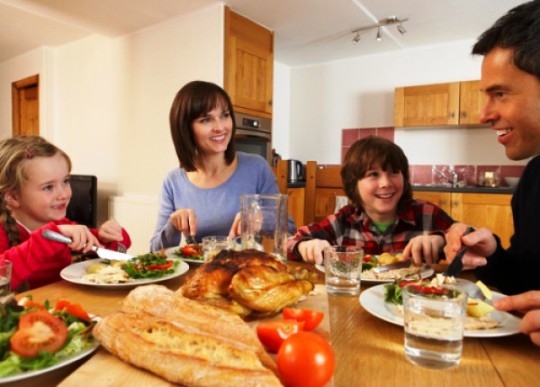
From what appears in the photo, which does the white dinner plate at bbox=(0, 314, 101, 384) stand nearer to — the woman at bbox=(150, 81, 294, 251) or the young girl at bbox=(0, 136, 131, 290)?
the young girl at bbox=(0, 136, 131, 290)

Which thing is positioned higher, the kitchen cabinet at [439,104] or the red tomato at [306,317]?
the kitchen cabinet at [439,104]

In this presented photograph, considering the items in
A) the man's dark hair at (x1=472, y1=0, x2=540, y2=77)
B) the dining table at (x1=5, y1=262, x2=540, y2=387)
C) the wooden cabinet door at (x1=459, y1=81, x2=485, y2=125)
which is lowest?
the dining table at (x1=5, y1=262, x2=540, y2=387)

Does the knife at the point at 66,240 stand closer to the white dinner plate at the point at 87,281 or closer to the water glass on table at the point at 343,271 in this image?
the white dinner plate at the point at 87,281

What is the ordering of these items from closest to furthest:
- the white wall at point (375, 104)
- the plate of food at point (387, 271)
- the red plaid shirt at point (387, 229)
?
the plate of food at point (387, 271), the red plaid shirt at point (387, 229), the white wall at point (375, 104)

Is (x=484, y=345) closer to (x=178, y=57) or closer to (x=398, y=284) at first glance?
(x=398, y=284)

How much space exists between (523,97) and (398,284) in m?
0.61

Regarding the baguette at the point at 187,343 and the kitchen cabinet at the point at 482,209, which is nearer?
the baguette at the point at 187,343

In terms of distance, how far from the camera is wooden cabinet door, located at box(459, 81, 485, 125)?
12.6 ft

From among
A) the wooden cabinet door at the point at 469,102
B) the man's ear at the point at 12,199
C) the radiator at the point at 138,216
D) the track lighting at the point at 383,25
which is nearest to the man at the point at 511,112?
the man's ear at the point at 12,199

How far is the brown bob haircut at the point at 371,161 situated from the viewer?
167 cm

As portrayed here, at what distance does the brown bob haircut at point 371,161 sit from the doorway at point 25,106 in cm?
483

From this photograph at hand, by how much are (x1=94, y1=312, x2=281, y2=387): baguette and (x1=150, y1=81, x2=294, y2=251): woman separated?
1162 millimetres

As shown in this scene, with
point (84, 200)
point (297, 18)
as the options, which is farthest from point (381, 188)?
point (84, 200)

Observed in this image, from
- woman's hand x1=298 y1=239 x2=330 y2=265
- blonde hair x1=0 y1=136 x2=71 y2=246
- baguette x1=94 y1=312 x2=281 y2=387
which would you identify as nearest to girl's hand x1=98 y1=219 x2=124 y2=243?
blonde hair x1=0 y1=136 x2=71 y2=246
